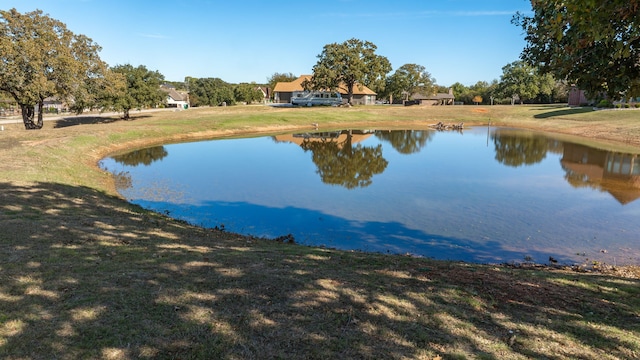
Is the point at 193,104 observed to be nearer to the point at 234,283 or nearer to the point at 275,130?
the point at 275,130

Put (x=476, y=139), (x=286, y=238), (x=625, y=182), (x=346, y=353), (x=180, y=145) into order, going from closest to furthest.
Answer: (x=346, y=353) < (x=286, y=238) < (x=625, y=182) < (x=180, y=145) < (x=476, y=139)

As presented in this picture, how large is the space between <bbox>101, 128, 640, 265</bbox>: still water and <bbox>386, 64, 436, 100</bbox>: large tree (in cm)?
7567

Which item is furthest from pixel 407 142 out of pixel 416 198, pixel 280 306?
pixel 280 306

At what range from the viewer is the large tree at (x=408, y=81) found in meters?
107

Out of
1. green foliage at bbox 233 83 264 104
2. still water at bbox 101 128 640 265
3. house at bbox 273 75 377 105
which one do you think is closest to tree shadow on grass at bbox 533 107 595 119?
still water at bbox 101 128 640 265

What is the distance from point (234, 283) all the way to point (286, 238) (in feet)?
20.6

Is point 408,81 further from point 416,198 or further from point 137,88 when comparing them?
point 416,198

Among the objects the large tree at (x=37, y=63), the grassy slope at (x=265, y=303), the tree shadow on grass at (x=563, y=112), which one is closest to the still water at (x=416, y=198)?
the grassy slope at (x=265, y=303)

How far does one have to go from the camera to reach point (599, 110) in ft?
192

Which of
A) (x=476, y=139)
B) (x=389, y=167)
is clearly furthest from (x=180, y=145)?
(x=476, y=139)

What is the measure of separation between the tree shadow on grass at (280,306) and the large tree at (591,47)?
4.59 metres

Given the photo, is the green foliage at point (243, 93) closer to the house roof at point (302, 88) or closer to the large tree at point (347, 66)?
the house roof at point (302, 88)

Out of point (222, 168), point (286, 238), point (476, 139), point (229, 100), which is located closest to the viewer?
point (286, 238)

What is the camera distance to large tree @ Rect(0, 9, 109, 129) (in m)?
32.3
